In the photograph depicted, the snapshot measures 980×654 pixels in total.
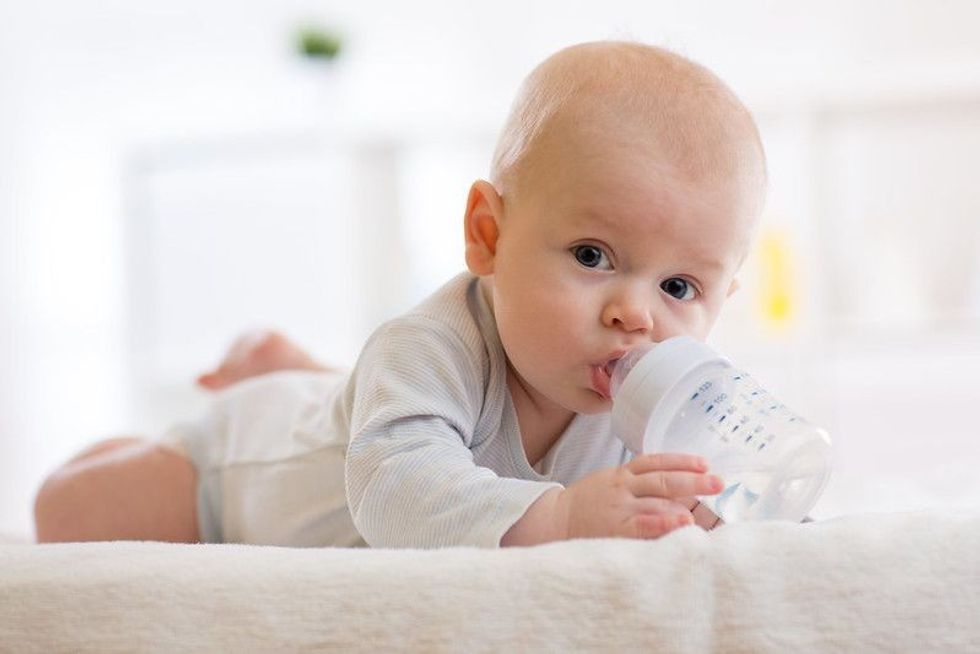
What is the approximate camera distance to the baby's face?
826 mm

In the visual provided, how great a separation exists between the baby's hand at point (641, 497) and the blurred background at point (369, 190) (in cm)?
235

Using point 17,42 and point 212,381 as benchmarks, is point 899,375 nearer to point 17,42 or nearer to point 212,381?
point 212,381

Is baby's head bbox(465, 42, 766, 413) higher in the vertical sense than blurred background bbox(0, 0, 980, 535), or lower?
higher

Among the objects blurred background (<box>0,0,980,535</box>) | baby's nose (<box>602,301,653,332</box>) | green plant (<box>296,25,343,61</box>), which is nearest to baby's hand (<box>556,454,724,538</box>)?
baby's nose (<box>602,301,653,332</box>)

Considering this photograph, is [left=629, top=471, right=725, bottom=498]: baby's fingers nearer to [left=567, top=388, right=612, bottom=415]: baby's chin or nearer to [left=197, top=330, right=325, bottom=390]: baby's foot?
[left=567, top=388, right=612, bottom=415]: baby's chin

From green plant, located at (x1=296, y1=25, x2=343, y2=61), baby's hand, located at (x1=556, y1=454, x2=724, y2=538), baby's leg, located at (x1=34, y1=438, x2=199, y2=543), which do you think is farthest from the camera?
green plant, located at (x1=296, y1=25, x2=343, y2=61)

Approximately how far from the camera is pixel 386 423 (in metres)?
0.82

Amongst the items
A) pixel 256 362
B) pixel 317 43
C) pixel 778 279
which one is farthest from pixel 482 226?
pixel 317 43

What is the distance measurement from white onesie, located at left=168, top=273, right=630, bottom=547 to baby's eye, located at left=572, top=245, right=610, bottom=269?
0.16 ft

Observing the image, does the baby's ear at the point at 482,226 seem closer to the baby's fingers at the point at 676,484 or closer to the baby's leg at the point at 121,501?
the baby's fingers at the point at 676,484

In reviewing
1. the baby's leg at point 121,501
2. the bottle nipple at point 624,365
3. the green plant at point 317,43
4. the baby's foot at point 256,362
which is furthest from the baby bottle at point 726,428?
the green plant at point 317,43

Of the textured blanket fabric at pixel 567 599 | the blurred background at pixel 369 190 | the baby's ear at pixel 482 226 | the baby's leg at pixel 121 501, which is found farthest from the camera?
the blurred background at pixel 369 190

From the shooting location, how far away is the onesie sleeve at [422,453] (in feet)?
2.43

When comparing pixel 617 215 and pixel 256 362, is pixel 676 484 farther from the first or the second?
pixel 256 362
